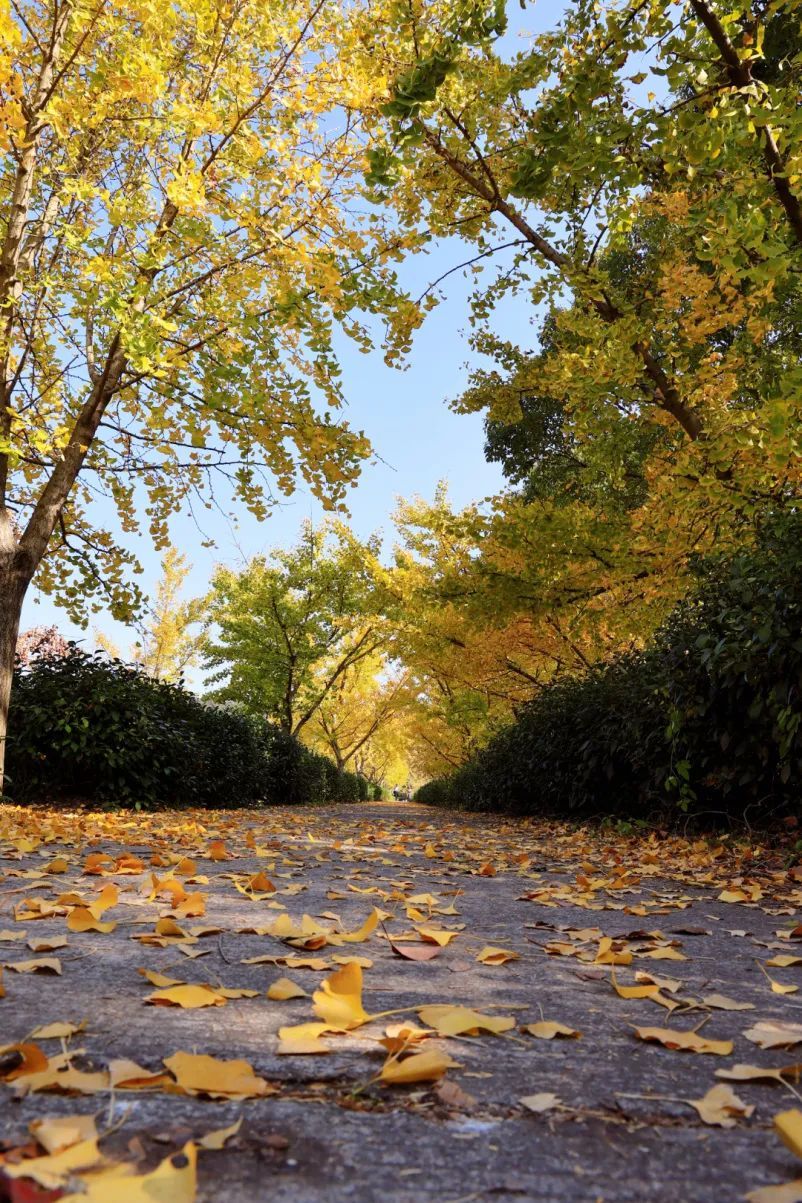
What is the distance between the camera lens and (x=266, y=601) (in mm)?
19672

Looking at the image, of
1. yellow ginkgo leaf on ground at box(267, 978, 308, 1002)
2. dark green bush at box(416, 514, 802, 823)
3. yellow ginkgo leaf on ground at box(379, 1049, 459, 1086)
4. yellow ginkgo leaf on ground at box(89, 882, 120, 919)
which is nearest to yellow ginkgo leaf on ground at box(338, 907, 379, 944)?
yellow ginkgo leaf on ground at box(267, 978, 308, 1002)

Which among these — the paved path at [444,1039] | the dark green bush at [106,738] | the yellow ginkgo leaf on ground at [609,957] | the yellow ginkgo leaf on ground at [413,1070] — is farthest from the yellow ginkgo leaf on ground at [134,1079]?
the dark green bush at [106,738]

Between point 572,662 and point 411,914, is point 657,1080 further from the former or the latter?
point 572,662

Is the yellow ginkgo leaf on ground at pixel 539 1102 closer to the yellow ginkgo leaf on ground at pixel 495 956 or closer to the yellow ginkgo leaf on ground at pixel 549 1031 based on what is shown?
the yellow ginkgo leaf on ground at pixel 549 1031

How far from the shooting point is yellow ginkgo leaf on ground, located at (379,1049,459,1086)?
3.51ft

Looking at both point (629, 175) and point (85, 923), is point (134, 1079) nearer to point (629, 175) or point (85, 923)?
point (85, 923)

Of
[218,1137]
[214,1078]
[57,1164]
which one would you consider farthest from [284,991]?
[57,1164]

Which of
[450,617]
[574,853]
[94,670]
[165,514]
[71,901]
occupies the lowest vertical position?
Result: [574,853]

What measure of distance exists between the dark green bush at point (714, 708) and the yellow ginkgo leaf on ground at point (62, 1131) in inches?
148

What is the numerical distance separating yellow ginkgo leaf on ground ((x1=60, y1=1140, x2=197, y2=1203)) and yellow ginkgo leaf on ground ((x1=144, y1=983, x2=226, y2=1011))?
0.66 m

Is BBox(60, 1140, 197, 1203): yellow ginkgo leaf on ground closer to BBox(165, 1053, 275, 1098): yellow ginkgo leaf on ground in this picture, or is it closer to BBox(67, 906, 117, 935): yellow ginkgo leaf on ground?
BBox(165, 1053, 275, 1098): yellow ginkgo leaf on ground

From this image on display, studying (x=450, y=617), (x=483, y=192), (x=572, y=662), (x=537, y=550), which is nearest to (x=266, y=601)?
(x=450, y=617)

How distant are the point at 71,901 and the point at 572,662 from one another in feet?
32.4

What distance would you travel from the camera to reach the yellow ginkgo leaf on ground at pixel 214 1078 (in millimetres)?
1000
